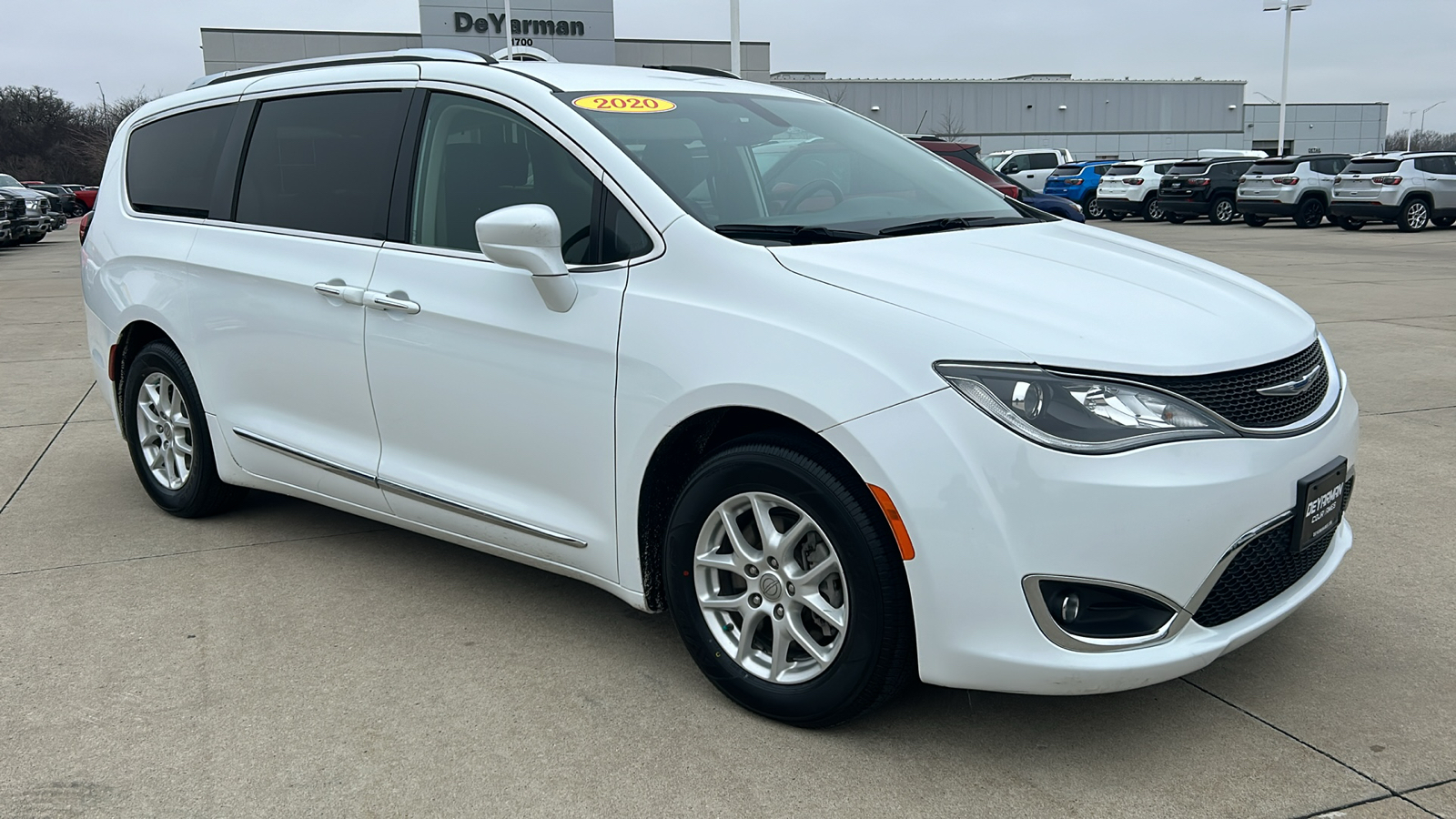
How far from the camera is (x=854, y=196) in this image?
358cm

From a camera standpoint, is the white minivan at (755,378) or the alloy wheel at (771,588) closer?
the white minivan at (755,378)

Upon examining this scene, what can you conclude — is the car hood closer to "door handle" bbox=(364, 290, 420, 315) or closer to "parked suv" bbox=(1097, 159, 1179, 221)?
"door handle" bbox=(364, 290, 420, 315)

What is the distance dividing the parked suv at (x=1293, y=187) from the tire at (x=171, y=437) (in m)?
26.0

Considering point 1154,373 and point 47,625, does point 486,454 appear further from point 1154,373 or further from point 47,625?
point 1154,373

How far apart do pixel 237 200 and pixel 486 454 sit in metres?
1.70

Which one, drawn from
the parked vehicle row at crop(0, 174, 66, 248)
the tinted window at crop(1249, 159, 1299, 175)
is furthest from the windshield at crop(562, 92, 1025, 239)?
the parked vehicle row at crop(0, 174, 66, 248)

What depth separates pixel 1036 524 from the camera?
8.28ft

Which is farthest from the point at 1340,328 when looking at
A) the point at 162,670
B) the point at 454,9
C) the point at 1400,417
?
the point at 454,9

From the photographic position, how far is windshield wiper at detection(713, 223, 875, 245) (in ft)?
10.2

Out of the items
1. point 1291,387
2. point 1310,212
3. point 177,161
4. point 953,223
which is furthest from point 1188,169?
point 1291,387

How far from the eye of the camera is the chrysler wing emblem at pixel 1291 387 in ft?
9.21

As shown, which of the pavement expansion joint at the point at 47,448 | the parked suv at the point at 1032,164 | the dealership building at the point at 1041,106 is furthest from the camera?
the dealership building at the point at 1041,106

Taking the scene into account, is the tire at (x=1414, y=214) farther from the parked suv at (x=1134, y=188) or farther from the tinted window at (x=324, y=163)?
the tinted window at (x=324, y=163)

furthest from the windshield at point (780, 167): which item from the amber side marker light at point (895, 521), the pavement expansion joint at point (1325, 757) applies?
the pavement expansion joint at point (1325, 757)
